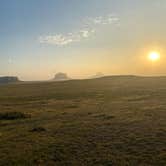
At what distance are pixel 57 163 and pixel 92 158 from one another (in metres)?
2.05

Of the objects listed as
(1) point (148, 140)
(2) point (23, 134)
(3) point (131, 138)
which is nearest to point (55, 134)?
(2) point (23, 134)

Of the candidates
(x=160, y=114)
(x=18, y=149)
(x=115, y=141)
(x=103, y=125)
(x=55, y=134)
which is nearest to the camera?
(x=18, y=149)

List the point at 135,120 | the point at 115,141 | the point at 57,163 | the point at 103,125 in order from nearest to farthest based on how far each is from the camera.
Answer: the point at 57,163, the point at 115,141, the point at 103,125, the point at 135,120

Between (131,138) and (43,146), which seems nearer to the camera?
(43,146)

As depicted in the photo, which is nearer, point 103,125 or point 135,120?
point 103,125

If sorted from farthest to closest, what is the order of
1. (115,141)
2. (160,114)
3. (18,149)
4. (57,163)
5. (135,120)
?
1. (160,114)
2. (135,120)
3. (115,141)
4. (18,149)
5. (57,163)

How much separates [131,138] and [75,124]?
7.31m

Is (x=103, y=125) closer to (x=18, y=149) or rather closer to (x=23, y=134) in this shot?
(x=23, y=134)

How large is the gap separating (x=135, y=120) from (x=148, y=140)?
7.33 metres

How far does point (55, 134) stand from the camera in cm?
1998

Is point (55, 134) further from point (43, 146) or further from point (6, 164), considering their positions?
point (6, 164)

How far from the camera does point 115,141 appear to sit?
17234 millimetres

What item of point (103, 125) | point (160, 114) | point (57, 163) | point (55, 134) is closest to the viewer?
point (57, 163)

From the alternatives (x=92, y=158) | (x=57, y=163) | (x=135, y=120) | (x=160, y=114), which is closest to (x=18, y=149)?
(x=57, y=163)
